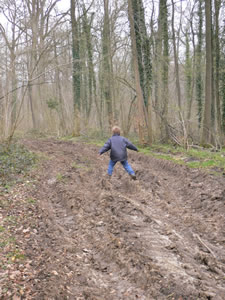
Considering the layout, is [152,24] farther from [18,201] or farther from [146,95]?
[18,201]

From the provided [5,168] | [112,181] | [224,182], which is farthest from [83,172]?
[224,182]

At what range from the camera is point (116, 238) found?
16.9ft

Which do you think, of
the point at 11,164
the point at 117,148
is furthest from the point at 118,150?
the point at 11,164

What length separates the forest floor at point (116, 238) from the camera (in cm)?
377

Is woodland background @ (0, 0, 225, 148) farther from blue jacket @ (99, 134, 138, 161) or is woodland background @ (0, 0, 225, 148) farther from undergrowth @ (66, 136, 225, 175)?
blue jacket @ (99, 134, 138, 161)

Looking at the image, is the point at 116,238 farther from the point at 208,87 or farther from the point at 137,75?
the point at 208,87

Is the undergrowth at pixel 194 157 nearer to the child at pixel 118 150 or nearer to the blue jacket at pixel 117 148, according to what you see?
the child at pixel 118 150

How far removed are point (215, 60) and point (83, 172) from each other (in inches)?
515

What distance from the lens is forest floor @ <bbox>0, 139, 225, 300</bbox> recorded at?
377 centimetres

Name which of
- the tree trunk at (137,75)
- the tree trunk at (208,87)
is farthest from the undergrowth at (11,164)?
the tree trunk at (208,87)

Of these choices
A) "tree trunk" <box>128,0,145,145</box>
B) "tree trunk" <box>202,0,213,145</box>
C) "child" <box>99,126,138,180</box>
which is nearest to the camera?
"child" <box>99,126,138,180</box>

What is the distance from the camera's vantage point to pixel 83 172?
10461 millimetres

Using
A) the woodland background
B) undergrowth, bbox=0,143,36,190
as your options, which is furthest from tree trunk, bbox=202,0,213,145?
undergrowth, bbox=0,143,36,190

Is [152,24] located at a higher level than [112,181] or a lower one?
higher
